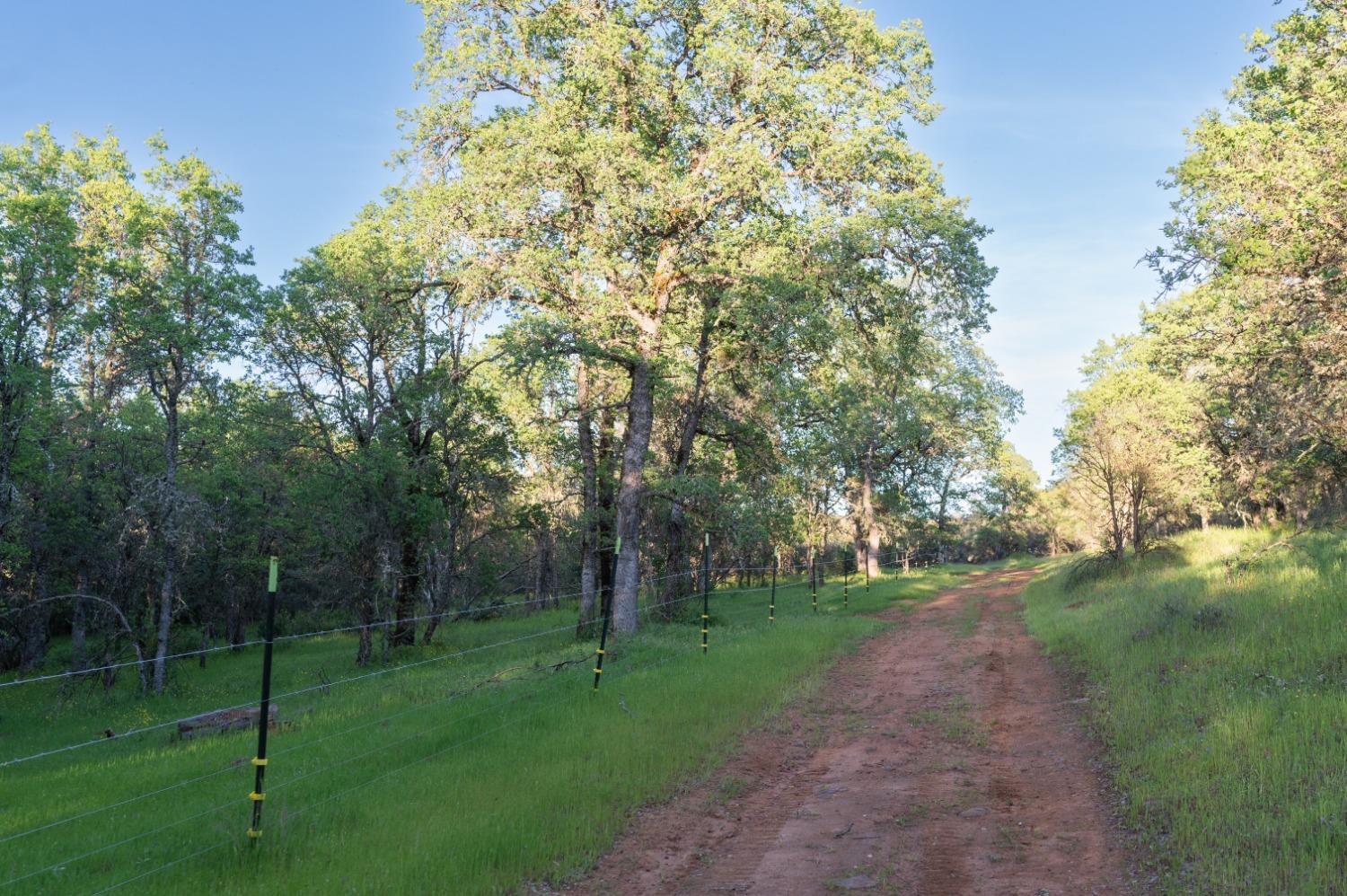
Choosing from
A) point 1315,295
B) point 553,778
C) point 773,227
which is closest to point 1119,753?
point 553,778

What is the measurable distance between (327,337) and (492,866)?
2180cm

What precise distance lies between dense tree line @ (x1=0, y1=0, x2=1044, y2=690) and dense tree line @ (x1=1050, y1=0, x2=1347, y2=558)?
5479 millimetres

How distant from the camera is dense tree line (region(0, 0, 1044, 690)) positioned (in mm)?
20672

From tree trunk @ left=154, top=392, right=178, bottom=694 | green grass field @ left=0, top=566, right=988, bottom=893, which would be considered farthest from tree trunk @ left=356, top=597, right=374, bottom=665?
green grass field @ left=0, top=566, right=988, bottom=893

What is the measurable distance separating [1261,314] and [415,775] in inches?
643

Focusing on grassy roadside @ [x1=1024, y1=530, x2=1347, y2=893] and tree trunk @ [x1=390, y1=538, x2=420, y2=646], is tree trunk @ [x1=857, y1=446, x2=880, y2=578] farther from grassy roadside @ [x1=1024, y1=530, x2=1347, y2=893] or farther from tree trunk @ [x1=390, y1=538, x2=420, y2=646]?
grassy roadside @ [x1=1024, y1=530, x2=1347, y2=893]

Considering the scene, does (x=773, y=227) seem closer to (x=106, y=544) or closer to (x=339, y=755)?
(x=339, y=755)

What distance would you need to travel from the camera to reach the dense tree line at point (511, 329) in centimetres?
2067

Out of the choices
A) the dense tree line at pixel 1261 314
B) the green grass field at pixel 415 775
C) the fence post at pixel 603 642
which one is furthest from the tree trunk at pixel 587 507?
the dense tree line at pixel 1261 314

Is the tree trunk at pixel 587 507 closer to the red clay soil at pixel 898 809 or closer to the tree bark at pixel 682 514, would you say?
the tree bark at pixel 682 514

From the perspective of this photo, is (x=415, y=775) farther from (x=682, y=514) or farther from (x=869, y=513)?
(x=869, y=513)

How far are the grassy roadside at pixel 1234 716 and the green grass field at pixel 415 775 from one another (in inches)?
180

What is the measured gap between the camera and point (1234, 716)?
853cm

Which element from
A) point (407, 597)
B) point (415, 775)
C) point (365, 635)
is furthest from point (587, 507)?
point (415, 775)
